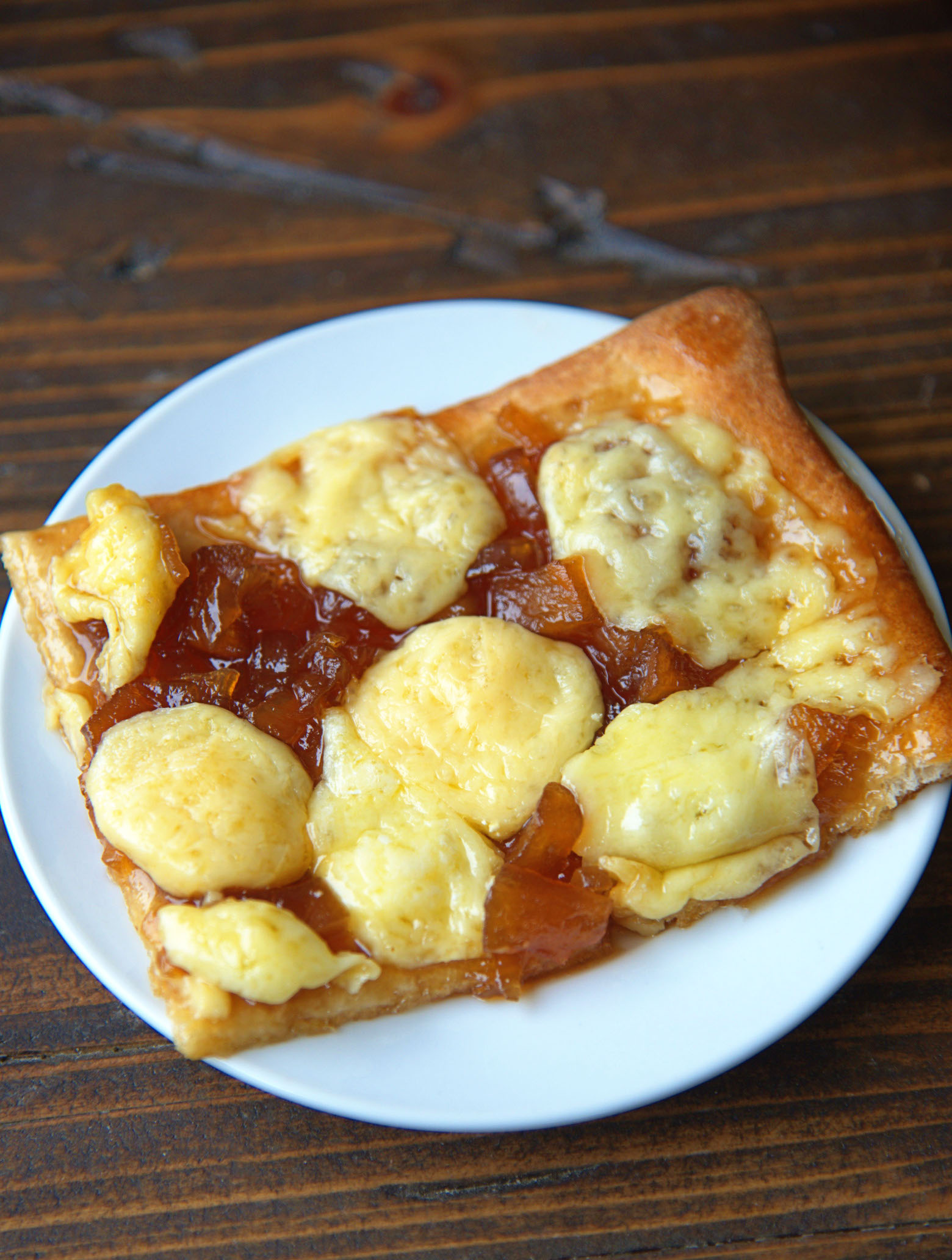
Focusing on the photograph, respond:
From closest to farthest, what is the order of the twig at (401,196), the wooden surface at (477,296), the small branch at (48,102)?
the wooden surface at (477,296) < the twig at (401,196) < the small branch at (48,102)

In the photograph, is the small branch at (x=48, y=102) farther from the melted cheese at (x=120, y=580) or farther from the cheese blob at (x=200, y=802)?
the cheese blob at (x=200, y=802)

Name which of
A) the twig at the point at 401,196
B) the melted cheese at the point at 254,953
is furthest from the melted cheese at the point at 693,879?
the twig at the point at 401,196

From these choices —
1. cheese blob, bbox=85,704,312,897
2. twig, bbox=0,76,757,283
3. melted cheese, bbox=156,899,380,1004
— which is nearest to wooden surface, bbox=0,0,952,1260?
twig, bbox=0,76,757,283

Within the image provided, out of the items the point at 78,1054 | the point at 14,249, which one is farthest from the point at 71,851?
the point at 14,249

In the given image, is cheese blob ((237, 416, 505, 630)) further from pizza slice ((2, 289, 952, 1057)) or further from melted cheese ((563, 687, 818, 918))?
melted cheese ((563, 687, 818, 918))

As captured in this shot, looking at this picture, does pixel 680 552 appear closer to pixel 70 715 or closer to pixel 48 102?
pixel 70 715

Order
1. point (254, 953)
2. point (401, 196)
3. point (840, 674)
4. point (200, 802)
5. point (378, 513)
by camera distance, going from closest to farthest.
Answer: point (254, 953) → point (200, 802) → point (840, 674) → point (378, 513) → point (401, 196)

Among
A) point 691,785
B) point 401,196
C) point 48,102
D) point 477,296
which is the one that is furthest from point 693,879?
point 48,102
